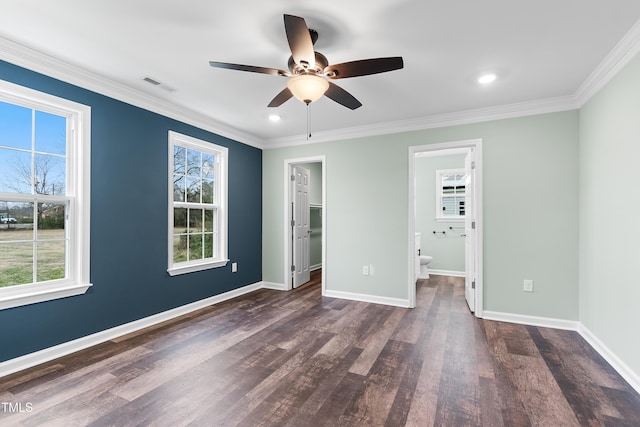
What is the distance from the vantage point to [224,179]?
440 cm

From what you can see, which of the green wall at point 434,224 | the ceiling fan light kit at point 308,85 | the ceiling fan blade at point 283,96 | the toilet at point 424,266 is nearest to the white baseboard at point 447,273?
the green wall at point 434,224

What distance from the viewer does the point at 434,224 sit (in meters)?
6.35

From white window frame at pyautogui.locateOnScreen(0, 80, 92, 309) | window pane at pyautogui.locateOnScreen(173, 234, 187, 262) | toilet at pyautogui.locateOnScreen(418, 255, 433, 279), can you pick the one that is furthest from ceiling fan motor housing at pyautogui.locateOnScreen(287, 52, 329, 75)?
toilet at pyautogui.locateOnScreen(418, 255, 433, 279)

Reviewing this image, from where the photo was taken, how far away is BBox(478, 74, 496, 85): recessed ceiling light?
111 inches

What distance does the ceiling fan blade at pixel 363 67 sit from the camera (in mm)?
1954

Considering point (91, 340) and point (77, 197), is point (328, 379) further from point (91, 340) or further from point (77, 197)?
point (77, 197)

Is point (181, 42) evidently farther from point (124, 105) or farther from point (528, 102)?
point (528, 102)

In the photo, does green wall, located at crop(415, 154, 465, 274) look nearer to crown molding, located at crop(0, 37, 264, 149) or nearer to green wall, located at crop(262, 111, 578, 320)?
green wall, located at crop(262, 111, 578, 320)

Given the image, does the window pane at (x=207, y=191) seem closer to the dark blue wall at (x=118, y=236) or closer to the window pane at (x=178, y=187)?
the window pane at (x=178, y=187)

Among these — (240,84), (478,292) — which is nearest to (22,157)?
(240,84)

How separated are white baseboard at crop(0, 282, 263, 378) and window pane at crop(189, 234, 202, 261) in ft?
1.92

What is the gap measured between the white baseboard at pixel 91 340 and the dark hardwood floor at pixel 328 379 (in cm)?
9

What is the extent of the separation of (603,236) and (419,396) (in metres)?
2.22

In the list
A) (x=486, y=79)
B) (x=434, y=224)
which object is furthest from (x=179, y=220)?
(x=434, y=224)
